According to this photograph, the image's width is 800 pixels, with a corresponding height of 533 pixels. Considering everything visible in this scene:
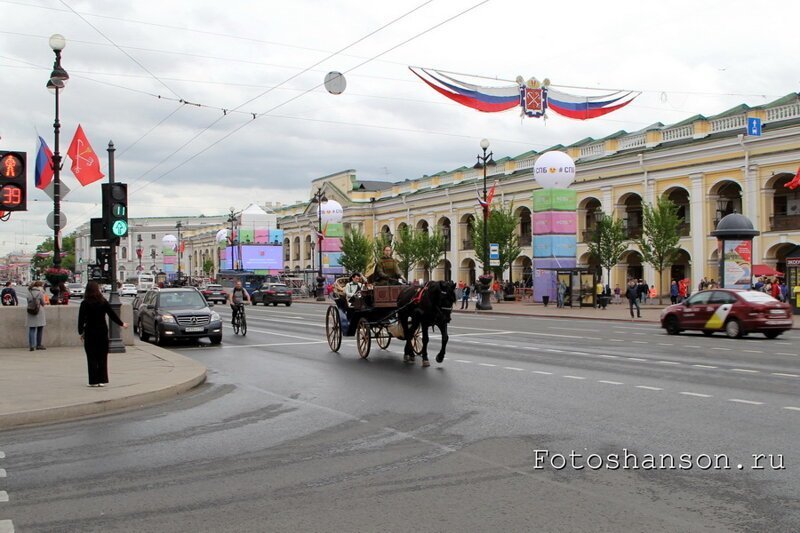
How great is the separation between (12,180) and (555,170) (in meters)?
34.5

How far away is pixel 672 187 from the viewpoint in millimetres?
49125

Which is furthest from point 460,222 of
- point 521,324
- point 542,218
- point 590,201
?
point 521,324

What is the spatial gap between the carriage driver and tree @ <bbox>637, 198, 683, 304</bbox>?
102 feet

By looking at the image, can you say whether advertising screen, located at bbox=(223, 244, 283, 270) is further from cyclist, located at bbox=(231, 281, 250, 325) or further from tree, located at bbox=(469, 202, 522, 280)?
cyclist, located at bbox=(231, 281, 250, 325)

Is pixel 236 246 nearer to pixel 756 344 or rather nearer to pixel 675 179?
pixel 675 179

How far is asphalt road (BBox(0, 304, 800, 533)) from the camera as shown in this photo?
5805mm

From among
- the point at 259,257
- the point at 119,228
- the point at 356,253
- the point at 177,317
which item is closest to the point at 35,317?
the point at 119,228

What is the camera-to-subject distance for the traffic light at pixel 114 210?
16.6 metres

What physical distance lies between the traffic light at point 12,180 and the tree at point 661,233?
36883 mm

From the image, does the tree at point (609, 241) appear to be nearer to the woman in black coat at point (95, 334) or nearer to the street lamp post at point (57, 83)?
the street lamp post at point (57, 83)

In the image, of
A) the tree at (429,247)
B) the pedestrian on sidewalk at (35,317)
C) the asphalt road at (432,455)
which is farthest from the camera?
the tree at (429,247)

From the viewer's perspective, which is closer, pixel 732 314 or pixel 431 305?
pixel 431 305

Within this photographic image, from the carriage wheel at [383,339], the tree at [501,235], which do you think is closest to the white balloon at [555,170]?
the tree at [501,235]

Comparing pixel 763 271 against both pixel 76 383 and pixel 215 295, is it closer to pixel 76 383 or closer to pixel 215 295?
pixel 76 383
